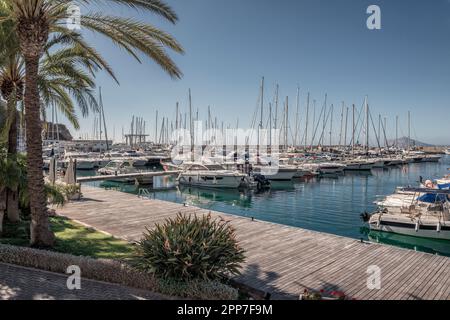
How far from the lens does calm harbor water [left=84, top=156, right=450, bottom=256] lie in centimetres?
2050

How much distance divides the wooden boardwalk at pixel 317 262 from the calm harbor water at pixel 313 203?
8.03 metres

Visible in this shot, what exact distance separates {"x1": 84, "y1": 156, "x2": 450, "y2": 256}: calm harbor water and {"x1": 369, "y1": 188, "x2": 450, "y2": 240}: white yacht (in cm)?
55

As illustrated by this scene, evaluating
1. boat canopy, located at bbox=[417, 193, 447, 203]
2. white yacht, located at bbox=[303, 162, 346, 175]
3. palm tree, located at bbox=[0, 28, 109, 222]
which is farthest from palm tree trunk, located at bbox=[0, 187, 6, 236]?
white yacht, located at bbox=[303, 162, 346, 175]

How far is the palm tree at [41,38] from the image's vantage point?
9.91 meters

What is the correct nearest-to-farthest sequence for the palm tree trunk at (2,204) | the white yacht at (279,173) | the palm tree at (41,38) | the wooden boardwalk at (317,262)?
the wooden boardwalk at (317,262) → the palm tree at (41,38) → the palm tree trunk at (2,204) → the white yacht at (279,173)

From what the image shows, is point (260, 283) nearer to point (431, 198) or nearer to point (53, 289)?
point (53, 289)

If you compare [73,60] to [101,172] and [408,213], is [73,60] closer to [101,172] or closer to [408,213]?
[408,213]

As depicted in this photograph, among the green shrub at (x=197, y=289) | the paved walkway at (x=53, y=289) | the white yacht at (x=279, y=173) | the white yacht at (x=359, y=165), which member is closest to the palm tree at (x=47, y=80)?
the paved walkway at (x=53, y=289)

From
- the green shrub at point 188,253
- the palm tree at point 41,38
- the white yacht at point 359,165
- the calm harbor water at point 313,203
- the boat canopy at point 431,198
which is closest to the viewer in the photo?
the green shrub at point 188,253

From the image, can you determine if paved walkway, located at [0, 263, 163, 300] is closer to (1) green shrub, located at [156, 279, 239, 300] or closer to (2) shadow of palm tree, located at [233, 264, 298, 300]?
(1) green shrub, located at [156, 279, 239, 300]

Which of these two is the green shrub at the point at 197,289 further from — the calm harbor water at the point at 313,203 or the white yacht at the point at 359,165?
the white yacht at the point at 359,165

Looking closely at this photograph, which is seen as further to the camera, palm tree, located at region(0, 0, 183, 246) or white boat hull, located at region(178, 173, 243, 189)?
white boat hull, located at region(178, 173, 243, 189)

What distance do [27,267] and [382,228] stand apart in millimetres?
18238

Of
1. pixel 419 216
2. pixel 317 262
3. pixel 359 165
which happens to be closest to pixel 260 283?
pixel 317 262
